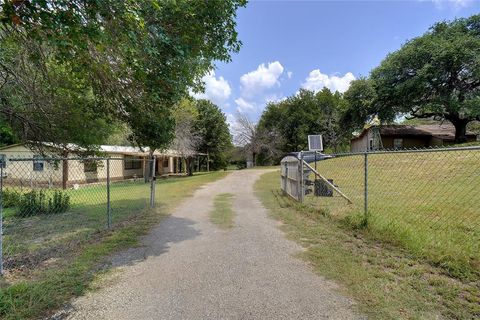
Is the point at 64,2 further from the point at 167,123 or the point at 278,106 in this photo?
the point at 278,106

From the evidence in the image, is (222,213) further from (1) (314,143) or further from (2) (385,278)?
(1) (314,143)

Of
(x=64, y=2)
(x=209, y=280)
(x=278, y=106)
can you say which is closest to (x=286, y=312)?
(x=209, y=280)

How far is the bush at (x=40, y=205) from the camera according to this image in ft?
30.7

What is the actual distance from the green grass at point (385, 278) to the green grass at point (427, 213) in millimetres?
225

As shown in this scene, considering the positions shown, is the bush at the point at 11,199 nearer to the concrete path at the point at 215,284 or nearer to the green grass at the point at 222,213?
the green grass at the point at 222,213

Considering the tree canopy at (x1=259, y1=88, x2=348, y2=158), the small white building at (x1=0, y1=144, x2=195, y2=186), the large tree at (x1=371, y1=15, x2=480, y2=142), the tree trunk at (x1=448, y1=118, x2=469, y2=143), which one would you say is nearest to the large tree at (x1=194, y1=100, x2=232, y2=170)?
the small white building at (x1=0, y1=144, x2=195, y2=186)

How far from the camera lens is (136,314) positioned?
10.1ft

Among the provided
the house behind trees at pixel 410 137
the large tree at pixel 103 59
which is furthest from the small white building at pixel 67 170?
the house behind trees at pixel 410 137

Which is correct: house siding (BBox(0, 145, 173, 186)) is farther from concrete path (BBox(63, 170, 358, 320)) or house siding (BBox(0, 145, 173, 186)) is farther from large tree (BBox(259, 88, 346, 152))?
large tree (BBox(259, 88, 346, 152))

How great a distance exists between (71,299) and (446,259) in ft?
15.5

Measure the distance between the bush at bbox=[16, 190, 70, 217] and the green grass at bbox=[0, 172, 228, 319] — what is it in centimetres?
39

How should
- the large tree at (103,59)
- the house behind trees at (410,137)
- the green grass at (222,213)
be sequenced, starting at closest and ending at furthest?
the large tree at (103,59), the green grass at (222,213), the house behind trees at (410,137)

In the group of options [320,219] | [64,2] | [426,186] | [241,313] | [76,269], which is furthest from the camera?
[426,186]

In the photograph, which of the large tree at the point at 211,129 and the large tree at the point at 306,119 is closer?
the large tree at the point at 211,129
